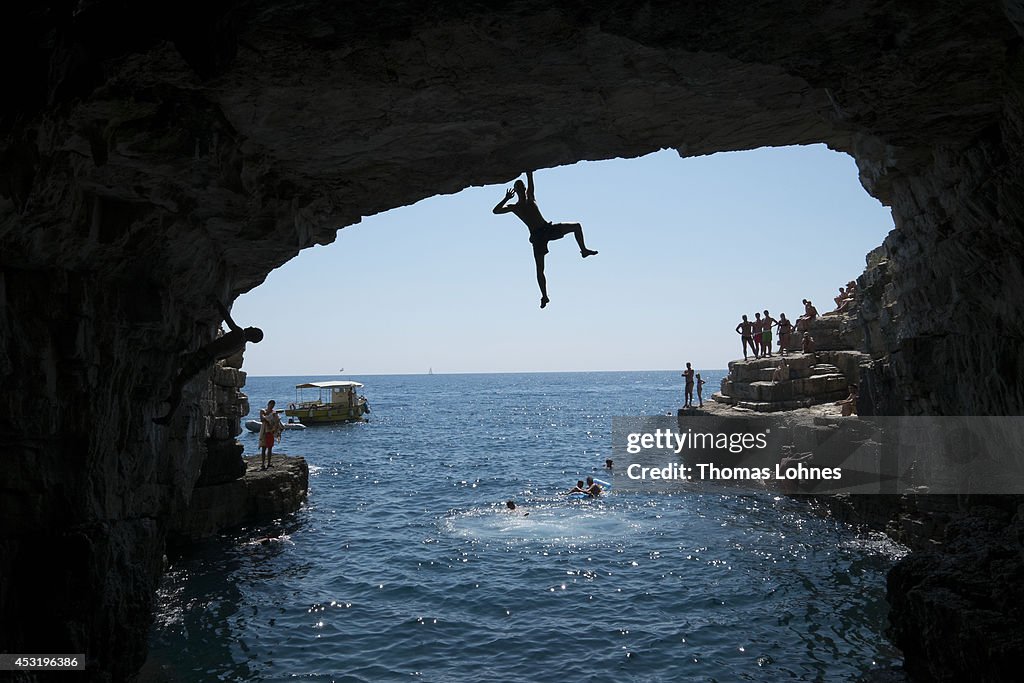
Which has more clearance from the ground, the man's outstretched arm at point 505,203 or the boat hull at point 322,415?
the man's outstretched arm at point 505,203

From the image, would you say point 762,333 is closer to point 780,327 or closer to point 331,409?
point 780,327

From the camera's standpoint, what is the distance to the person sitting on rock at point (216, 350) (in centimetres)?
972

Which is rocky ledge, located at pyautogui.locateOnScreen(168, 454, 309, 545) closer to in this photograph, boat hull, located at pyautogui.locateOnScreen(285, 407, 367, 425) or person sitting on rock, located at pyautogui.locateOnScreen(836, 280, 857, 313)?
person sitting on rock, located at pyautogui.locateOnScreen(836, 280, 857, 313)

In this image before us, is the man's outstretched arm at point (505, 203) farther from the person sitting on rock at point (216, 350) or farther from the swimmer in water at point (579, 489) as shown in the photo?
the swimmer in water at point (579, 489)

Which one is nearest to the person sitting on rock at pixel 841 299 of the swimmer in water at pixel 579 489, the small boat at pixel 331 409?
the swimmer in water at pixel 579 489

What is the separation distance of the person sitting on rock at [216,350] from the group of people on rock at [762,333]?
30976mm

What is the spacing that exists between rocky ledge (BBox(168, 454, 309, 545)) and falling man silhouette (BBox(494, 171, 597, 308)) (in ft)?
51.7

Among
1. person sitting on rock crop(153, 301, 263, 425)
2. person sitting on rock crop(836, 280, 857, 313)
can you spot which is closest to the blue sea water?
person sitting on rock crop(153, 301, 263, 425)

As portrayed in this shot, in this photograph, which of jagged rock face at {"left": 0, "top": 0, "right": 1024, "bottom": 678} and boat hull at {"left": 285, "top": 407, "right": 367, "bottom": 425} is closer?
jagged rock face at {"left": 0, "top": 0, "right": 1024, "bottom": 678}

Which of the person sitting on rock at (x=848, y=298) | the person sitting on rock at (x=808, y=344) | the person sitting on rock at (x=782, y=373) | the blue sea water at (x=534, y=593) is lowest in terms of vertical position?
the blue sea water at (x=534, y=593)

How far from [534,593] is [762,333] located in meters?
24.5

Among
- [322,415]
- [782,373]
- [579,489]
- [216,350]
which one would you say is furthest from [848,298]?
[322,415]

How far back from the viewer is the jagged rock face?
5742 mm

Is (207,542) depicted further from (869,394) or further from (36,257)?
(869,394)
